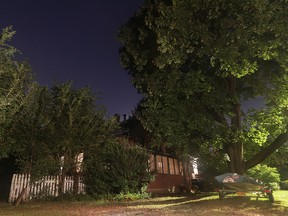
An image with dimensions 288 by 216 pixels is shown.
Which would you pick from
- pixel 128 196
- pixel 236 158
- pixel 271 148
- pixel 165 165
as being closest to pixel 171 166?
pixel 165 165

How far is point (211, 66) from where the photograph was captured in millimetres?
15516

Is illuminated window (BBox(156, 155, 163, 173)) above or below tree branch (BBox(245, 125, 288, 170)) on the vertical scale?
above

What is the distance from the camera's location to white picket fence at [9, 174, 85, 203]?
15.0m

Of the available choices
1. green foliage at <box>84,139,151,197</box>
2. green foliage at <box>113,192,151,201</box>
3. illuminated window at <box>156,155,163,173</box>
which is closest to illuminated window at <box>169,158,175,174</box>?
illuminated window at <box>156,155,163,173</box>

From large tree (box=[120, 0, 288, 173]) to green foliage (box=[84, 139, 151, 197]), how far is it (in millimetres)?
3625

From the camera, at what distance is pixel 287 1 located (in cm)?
1038

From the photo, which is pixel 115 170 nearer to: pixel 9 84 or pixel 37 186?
pixel 37 186

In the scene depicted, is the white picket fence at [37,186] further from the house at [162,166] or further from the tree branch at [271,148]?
the tree branch at [271,148]

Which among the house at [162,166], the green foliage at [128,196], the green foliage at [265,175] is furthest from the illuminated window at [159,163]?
the green foliage at [265,175]

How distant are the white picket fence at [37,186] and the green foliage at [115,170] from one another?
1.61 metres

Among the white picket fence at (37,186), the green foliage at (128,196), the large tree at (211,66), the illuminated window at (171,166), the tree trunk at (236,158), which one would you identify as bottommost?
the green foliage at (128,196)

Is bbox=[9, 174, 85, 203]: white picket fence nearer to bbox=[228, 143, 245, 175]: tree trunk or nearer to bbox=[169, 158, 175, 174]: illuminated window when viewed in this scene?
bbox=[228, 143, 245, 175]: tree trunk

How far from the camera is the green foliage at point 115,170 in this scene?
18234mm

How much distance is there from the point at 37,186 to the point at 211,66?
13.7m
